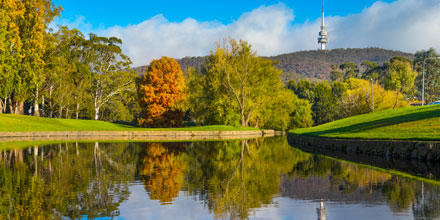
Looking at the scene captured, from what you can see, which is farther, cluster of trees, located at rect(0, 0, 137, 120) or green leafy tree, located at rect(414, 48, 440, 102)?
green leafy tree, located at rect(414, 48, 440, 102)

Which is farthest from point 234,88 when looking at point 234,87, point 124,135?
point 124,135

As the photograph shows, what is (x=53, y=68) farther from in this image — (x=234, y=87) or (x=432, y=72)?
(x=432, y=72)

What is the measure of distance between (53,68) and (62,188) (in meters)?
60.7

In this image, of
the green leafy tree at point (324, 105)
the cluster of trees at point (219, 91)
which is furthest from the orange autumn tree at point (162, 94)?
the green leafy tree at point (324, 105)

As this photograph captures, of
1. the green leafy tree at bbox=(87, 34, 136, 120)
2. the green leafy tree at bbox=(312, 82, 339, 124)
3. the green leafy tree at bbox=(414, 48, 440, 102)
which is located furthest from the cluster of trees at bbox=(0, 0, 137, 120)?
the green leafy tree at bbox=(414, 48, 440, 102)

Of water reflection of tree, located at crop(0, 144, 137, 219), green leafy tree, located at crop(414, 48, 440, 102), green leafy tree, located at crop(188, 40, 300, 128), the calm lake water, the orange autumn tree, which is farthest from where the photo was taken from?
green leafy tree, located at crop(414, 48, 440, 102)

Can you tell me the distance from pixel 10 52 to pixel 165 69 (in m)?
25.8

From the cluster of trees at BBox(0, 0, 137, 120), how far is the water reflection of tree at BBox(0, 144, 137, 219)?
4125cm

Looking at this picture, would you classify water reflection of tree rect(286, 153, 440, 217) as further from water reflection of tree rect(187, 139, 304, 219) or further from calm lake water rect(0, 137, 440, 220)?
water reflection of tree rect(187, 139, 304, 219)

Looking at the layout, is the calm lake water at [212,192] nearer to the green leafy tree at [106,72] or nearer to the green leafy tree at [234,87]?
the green leafy tree at [234,87]

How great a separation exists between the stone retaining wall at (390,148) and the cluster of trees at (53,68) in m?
45.6

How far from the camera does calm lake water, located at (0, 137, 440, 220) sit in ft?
32.2

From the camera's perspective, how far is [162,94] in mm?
72000

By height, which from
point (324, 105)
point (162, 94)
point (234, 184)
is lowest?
point (234, 184)
